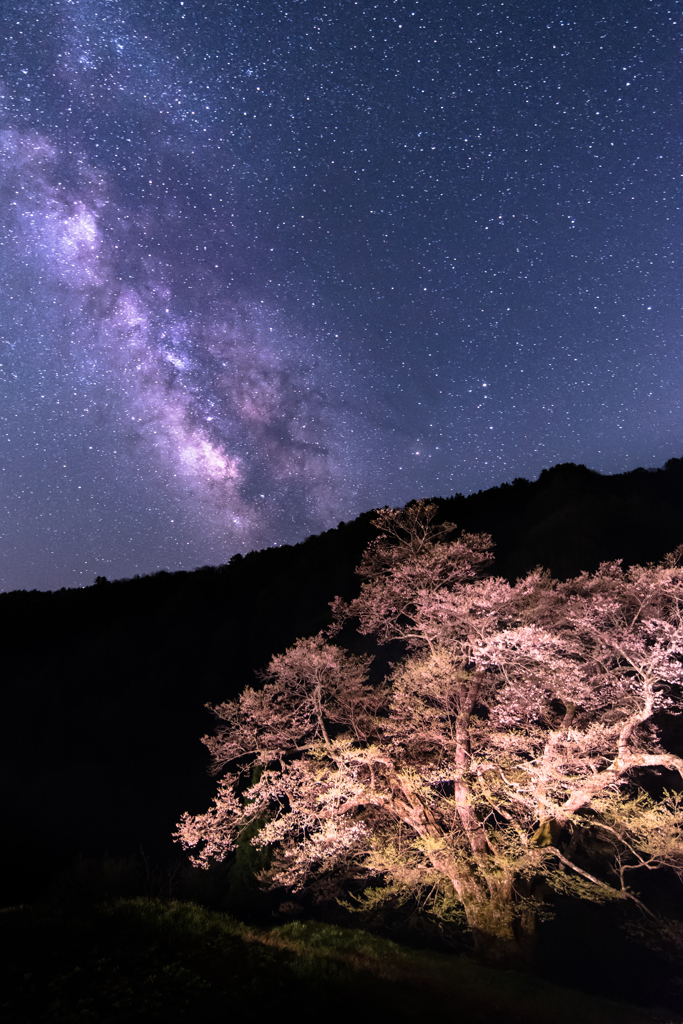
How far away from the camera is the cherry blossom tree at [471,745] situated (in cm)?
1218

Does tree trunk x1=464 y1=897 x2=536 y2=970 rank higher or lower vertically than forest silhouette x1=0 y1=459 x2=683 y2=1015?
lower

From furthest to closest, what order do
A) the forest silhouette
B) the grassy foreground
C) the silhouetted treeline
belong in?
the silhouetted treeline < the forest silhouette < the grassy foreground

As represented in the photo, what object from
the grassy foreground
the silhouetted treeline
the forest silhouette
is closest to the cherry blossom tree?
the grassy foreground

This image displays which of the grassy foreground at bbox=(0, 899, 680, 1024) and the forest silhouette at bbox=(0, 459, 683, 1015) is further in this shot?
the forest silhouette at bbox=(0, 459, 683, 1015)

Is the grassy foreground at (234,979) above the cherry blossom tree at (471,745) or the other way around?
the other way around

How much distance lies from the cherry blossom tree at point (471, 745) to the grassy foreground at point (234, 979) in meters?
1.26

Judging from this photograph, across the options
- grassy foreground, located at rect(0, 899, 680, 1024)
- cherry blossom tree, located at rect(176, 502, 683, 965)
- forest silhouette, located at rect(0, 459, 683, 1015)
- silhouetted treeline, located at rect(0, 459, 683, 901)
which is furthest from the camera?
silhouetted treeline, located at rect(0, 459, 683, 901)

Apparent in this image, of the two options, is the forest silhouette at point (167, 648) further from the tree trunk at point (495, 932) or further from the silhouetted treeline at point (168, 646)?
the tree trunk at point (495, 932)

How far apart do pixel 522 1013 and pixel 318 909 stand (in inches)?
545

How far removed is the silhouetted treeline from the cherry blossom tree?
18118 millimetres

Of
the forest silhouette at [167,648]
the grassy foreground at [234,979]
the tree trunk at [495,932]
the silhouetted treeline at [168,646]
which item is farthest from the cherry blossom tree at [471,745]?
the silhouetted treeline at [168,646]

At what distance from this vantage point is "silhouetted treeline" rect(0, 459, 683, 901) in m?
33.5

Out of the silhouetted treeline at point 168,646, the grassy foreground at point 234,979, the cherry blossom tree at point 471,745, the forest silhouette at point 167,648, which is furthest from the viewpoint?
the silhouetted treeline at point 168,646

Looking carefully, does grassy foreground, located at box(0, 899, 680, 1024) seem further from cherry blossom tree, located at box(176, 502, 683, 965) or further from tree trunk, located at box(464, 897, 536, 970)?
cherry blossom tree, located at box(176, 502, 683, 965)
